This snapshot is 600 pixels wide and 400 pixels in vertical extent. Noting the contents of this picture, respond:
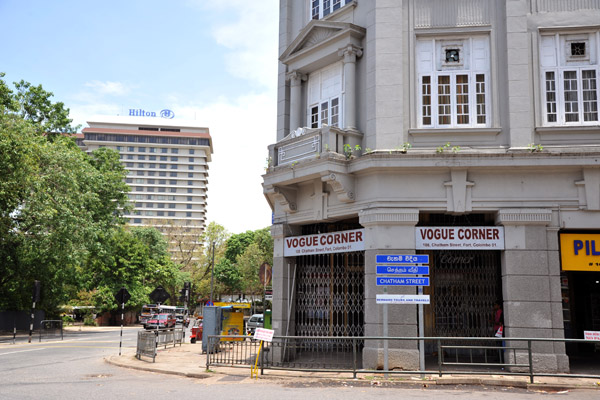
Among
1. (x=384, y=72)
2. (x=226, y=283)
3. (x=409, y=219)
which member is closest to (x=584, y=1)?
(x=384, y=72)

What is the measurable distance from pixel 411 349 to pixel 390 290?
5.20 feet

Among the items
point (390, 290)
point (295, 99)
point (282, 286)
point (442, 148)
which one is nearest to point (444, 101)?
point (442, 148)

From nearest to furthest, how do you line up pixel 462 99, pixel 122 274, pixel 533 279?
pixel 533 279 < pixel 462 99 < pixel 122 274

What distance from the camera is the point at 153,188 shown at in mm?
137125

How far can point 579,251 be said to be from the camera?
1433 centimetres

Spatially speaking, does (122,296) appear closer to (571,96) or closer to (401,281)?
(401,281)

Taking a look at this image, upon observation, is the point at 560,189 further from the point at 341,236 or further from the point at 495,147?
the point at 341,236

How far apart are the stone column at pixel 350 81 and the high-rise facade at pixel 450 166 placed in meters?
0.04

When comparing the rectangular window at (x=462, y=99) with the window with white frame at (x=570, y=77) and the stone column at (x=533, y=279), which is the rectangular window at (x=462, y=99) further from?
the stone column at (x=533, y=279)

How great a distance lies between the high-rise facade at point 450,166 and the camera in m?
14.1

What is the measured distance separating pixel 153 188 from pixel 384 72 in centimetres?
12830

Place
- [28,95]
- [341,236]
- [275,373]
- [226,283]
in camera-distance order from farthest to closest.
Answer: [226,283] → [28,95] → [341,236] → [275,373]

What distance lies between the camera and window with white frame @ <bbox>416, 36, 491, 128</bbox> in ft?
49.7

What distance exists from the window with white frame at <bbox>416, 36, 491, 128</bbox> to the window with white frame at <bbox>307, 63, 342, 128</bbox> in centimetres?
259
